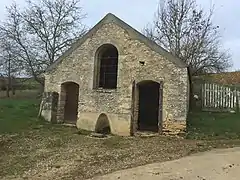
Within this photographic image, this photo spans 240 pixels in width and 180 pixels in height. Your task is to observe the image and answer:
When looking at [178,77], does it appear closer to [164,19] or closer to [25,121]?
[25,121]

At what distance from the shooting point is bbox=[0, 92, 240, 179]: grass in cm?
1129

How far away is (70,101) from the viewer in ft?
70.3

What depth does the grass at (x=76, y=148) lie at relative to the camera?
11.3 meters

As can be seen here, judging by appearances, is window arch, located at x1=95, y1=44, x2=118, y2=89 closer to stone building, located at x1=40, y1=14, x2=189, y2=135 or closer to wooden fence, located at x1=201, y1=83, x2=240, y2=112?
stone building, located at x1=40, y1=14, x2=189, y2=135

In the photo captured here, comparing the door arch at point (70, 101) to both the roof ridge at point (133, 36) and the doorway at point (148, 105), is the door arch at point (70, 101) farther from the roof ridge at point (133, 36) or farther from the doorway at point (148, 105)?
the doorway at point (148, 105)

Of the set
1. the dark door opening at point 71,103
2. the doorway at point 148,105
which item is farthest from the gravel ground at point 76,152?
the doorway at point 148,105

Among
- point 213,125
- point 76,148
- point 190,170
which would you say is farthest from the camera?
point 213,125

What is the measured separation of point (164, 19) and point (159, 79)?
11.9 m

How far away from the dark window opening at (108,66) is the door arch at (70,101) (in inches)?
68.0

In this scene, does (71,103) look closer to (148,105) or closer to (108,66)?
(108,66)

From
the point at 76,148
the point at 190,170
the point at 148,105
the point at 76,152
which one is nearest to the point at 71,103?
the point at 148,105

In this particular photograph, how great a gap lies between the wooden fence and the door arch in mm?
8296

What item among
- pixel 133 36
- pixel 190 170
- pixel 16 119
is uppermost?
pixel 133 36

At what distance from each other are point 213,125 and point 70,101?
8431 millimetres
